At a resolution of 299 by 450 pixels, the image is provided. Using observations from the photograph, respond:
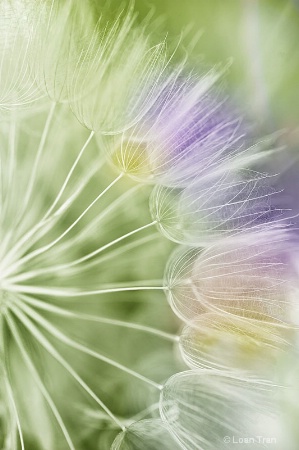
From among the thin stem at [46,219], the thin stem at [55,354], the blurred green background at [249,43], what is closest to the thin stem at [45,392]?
the thin stem at [55,354]

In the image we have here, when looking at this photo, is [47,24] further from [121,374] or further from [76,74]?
[121,374]

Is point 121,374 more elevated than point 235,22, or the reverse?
point 235,22

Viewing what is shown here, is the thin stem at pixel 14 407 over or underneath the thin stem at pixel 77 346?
underneath

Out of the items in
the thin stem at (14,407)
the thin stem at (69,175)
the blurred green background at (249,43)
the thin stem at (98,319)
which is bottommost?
the thin stem at (14,407)

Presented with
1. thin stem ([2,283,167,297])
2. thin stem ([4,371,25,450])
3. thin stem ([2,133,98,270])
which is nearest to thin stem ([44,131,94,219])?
thin stem ([2,133,98,270])

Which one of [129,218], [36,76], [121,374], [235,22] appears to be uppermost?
[235,22]

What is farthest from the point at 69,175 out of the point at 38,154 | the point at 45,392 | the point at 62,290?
the point at 45,392

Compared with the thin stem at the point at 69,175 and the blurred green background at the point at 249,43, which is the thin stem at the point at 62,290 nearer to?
the thin stem at the point at 69,175

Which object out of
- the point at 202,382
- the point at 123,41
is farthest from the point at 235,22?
the point at 202,382

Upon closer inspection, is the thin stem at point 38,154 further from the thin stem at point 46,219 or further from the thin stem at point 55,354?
the thin stem at point 55,354
